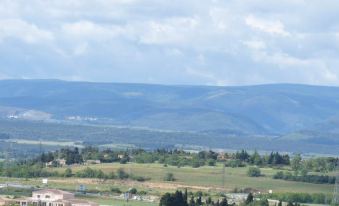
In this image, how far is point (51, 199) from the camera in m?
74.4

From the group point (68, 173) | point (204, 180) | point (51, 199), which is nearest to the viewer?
point (51, 199)

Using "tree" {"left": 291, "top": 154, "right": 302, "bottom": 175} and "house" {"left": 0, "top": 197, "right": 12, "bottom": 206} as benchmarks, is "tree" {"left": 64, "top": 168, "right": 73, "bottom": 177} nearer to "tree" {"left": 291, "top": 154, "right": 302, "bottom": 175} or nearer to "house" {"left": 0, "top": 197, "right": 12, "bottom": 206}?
"tree" {"left": 291, "top": 154, "right": 302, "bottom": 175}

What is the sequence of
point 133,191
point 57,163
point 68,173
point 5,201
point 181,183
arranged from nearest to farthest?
point 5,201, point 133,191, point 181,183, point 68,173, point 57,163

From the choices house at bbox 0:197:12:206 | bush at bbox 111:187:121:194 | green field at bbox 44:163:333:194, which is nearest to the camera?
house at bbox 0:197:12:206

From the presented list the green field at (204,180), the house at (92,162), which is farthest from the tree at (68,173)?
the house at (92,162)

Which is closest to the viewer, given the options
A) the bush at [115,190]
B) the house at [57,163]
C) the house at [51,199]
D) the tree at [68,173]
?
the house at [51,199]

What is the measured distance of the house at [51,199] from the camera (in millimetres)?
72062

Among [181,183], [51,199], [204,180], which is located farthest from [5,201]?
[204,180]

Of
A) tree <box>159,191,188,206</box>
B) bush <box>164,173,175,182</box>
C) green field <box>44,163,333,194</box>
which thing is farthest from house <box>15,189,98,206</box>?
bush <box>164,173,175,182</box>

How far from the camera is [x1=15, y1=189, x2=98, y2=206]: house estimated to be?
236 feet

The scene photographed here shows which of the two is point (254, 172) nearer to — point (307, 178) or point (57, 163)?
point (307, 178)

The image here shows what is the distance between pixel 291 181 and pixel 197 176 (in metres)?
7.68

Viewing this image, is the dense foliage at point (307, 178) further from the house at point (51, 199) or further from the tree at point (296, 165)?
the house at point (51, 199)

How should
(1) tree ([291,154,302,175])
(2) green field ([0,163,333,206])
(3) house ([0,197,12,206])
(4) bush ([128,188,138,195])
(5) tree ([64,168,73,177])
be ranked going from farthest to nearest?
(1) tree ([291,154,302,175]) → (5) tree ([64,168,73,177]) → (2) green field ([0,163,333,206]) → (4) bush ([128,188,138,195]) → (3) house ([0,197,12,206])
